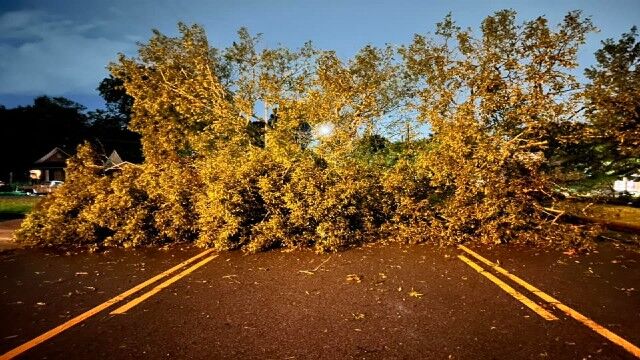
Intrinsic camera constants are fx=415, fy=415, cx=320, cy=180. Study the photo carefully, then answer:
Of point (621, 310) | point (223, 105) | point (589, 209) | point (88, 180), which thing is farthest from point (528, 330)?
point (223, 105)

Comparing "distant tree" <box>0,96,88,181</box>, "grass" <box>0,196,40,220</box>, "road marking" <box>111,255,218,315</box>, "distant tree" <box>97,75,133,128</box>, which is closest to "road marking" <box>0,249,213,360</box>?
"road marking" <box>111,255,218,315</box>

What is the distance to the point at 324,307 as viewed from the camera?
490cm

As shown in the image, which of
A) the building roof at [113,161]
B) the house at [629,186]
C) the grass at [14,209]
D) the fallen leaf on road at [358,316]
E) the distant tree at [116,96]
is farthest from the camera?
the distant tree at [116,96]

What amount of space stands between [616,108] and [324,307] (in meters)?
10.2

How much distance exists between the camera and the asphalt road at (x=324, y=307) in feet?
12.3

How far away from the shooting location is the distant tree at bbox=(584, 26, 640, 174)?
1045 centimetres

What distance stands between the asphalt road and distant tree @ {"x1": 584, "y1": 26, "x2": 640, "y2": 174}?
4134 millimetres

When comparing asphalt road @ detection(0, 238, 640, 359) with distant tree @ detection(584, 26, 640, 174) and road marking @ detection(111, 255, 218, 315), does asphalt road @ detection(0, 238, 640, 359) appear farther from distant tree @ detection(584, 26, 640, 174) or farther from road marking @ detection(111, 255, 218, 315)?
distant tree @ detection(584, 26, 640, 174)

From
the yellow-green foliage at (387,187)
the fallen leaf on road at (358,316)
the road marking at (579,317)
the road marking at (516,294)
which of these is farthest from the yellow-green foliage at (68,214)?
the road marking at (579,317)

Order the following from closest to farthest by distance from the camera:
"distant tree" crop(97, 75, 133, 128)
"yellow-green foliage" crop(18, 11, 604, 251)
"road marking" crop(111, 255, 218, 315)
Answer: "road marking" crop(111, 255, 218, 315)
"yellow-green foliage" crop(18, 11, 604, 251)
"distant tree" crop(97, 75, 133, 128)

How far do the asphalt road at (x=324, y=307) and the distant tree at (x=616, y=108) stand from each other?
13.6 ft

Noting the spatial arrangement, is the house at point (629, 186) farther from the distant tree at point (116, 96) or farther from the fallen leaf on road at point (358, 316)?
the distant tree at point (116, 96)

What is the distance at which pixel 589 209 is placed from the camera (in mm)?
9664

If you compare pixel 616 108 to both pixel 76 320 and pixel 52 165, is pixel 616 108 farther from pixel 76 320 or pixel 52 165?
pixel 52 165
